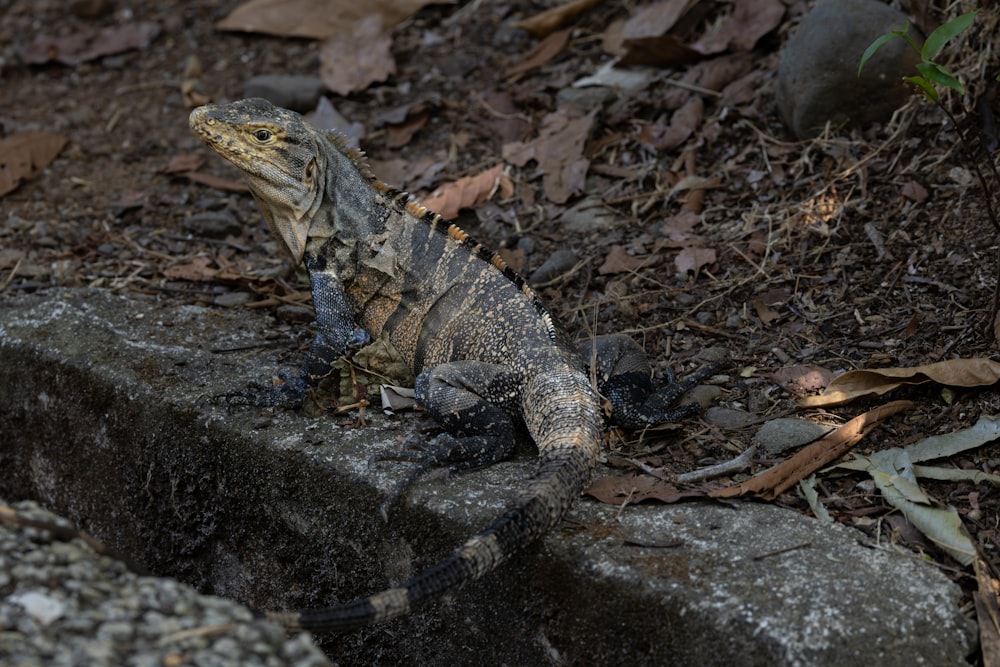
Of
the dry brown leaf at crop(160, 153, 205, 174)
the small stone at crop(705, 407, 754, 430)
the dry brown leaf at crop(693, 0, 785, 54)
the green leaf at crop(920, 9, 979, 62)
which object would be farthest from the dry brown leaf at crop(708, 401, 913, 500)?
the dry brown leaf at crop(160, 153, 205, 174)

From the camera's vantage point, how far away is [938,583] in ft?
11.0

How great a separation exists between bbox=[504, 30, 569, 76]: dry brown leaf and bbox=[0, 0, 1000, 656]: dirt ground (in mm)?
54

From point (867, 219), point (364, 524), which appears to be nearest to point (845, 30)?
point (867, 219)

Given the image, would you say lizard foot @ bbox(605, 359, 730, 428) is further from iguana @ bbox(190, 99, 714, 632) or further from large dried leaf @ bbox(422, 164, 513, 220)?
large dried leaf @ bbox(422, 164, 513, 220)

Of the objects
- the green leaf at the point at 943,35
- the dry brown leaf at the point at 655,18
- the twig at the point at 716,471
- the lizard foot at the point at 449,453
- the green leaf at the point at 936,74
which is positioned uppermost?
the green leaf at the point at 943,35

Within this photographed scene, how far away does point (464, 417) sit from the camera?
436 centimetres

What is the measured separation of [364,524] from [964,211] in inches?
131

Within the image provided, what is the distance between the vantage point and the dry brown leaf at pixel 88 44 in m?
9.02

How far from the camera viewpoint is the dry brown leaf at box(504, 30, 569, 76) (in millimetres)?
7742

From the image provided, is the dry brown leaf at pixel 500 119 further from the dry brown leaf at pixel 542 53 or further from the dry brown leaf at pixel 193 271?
the dry brown leaf at pixel 193 271

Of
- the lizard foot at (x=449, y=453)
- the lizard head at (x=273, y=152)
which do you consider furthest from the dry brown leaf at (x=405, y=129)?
the lizard foot at (x=449, y=453)

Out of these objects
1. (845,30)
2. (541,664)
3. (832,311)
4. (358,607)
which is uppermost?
(845,30)

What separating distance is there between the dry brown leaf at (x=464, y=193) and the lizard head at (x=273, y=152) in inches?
62.7

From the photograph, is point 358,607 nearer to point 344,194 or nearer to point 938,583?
point 938,583
